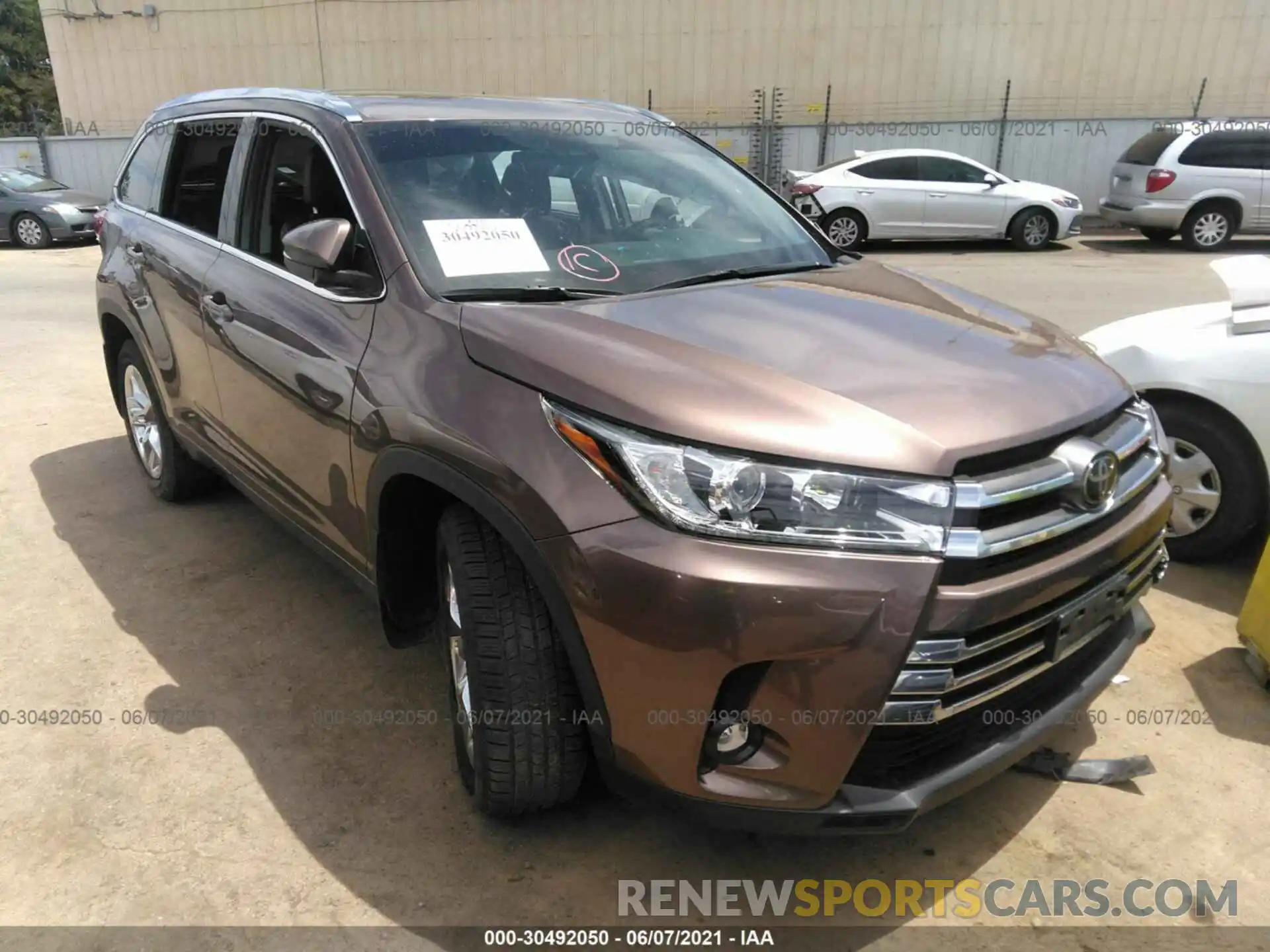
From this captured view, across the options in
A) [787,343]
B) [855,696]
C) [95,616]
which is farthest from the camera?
[95,616]

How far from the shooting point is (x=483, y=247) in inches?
105

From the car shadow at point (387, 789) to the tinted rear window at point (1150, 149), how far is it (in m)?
13.5

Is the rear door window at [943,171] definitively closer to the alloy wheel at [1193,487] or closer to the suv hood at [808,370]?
the alloy wheel at [1193,487]

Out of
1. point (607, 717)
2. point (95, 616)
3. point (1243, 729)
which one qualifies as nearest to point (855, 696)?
point (607, 717)

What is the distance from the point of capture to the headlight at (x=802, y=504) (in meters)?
1.89

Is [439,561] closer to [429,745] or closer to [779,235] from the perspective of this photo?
[429,745]

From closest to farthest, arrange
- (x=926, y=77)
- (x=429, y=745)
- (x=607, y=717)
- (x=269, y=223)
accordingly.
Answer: (x=607, y=717) → (x=429, y=745) → (x=269, y=223) → (x=926, y=77)

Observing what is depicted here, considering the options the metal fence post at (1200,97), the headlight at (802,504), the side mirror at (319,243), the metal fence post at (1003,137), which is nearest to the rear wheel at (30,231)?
the side mirror at (319,243)

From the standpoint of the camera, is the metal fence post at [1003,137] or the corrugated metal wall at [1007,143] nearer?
the corrugated metal wall at [1007,143]

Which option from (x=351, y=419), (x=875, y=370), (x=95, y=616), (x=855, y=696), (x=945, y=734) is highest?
(x=875, y=370)

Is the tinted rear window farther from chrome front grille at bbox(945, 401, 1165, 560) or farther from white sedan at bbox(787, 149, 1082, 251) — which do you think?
chrome front grille at bbox(945, 401, 1165, 560)

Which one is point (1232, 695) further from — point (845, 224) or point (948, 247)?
point (948, 247)

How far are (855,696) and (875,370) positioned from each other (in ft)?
2.43

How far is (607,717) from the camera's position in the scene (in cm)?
208
